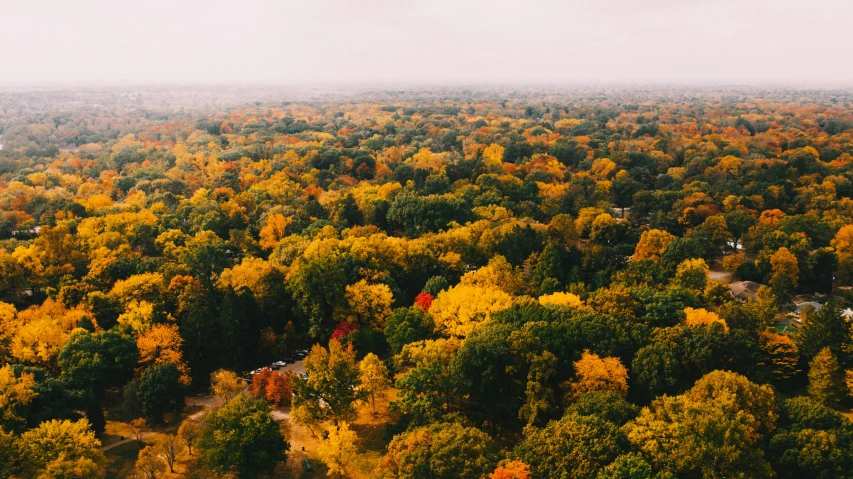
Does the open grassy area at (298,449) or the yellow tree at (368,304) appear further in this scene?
the yellow tree at (368,304)

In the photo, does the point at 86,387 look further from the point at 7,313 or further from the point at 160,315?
the point at 7,313

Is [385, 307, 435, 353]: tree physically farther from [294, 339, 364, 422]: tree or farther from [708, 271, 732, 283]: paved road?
[708, 271, 732, 283]: paved road

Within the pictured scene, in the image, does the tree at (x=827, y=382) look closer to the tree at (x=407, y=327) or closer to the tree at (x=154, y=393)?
the tree at (x=407, y=327)

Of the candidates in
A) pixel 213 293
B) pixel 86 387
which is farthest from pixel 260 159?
pixel 86 387

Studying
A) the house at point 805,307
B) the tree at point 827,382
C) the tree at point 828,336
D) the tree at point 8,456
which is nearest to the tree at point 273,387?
the tree at point 8,456

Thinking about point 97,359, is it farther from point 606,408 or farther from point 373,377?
point 606,408

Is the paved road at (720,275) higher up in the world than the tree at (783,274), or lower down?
lower down

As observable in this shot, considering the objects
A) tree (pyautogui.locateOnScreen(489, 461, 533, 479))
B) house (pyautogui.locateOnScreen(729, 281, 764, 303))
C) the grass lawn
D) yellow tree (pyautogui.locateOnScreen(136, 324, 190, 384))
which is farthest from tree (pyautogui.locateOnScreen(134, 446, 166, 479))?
house (pyautogui.locateOnScreen(729, 281, 764, 303))

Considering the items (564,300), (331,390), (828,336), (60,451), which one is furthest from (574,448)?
(60,451)

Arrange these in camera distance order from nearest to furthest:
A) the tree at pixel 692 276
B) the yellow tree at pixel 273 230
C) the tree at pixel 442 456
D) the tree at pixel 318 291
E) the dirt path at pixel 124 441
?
the tree at pixel 442 456, the dirt path at pixel 124 441, the tree at pixel 318 291, the tree at pixel 692 276, the yellow tree at pixel 273 230
